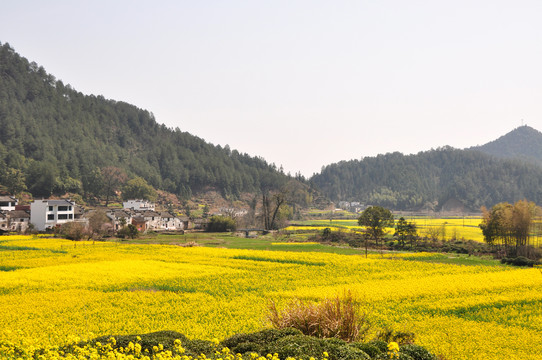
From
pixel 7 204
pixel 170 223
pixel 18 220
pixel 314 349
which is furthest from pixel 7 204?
pixel 314 349

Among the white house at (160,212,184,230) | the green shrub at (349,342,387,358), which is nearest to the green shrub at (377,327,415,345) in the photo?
the green shrub at (349,342,387,358)

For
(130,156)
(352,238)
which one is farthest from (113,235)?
(130,156)

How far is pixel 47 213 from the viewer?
285 ft

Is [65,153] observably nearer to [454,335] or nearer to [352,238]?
[352,238]

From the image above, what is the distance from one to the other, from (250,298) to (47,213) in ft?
250

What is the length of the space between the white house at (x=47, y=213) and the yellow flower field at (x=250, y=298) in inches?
1889

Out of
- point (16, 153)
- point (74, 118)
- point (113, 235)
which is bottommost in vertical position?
point (113, 235)

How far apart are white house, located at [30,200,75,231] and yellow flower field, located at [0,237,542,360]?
1889 inches

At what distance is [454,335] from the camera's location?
1636 cm

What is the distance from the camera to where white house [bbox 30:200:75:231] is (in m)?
86.6

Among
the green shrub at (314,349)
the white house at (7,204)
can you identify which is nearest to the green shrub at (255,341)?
the green shrub at (314,349)

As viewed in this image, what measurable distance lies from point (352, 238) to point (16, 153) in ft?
370

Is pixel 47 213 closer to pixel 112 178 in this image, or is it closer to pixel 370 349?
pixel 112 178

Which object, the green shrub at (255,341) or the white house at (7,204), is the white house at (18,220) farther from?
the green shrub at (255,341)
